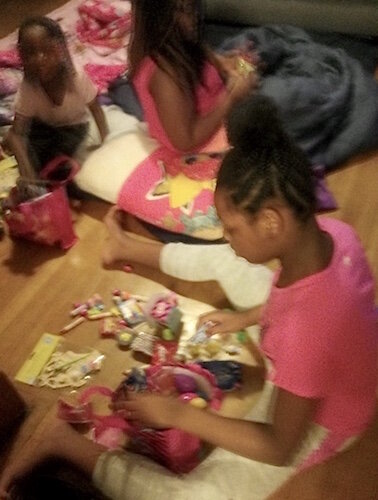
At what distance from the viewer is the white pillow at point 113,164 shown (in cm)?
186

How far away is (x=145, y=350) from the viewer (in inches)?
58.9

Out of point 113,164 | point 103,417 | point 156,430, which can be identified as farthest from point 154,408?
point 113,164

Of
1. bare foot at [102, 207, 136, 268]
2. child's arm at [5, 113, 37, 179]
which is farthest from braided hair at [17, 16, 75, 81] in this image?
bare foot at [102, 207, 136, 268]

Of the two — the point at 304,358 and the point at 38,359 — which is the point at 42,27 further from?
the point at 304,358

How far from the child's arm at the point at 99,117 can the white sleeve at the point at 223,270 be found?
0.58 metres

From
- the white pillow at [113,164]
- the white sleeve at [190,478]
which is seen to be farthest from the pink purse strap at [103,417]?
the white pillow at [113,164]

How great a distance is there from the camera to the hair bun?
81cm

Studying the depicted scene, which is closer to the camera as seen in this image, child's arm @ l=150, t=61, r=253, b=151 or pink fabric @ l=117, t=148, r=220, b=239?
child's arm @ l=150, t=61, r=253, b=151

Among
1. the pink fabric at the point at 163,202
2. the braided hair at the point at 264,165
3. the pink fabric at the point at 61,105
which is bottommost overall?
the pink fabric at the point at 163,202

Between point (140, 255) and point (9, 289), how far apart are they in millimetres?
372

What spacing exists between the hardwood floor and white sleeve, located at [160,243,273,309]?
0.08 m

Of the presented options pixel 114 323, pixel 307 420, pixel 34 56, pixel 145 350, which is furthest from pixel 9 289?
pixel 307 420

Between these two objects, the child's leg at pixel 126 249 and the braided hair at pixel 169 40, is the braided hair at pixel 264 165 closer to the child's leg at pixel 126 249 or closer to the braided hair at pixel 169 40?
the braided hair at pixel 169 40

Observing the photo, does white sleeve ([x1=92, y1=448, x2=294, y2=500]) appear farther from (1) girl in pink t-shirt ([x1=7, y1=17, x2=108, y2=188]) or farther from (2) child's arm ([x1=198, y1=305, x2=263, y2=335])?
(1) girl in pink t-shirt ([x1=7, y1=17, x2=108, y2=188])
